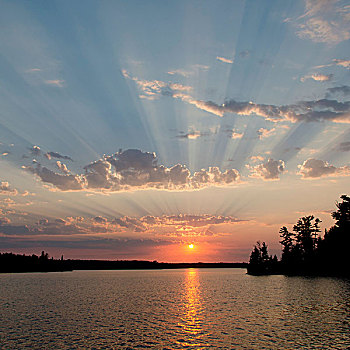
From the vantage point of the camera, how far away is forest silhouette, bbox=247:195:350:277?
130625mm

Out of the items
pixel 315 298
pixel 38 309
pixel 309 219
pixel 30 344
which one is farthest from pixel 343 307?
pixel 309 219

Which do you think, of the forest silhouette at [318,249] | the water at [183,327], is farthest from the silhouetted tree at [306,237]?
the water at [183,327]

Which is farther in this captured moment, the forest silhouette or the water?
the forest silhouette

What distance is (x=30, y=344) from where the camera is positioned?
38656 mm

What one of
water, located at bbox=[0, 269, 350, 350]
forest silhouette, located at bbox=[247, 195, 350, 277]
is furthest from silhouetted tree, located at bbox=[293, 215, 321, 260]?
water, located at bbox=[0, 269, 350, 350]

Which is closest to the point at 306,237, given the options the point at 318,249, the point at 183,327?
the point at 318,249

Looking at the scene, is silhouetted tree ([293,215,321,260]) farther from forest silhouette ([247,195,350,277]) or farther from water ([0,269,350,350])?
water ([0,269,350,350])

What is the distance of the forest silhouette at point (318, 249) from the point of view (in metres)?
131

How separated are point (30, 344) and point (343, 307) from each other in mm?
52386

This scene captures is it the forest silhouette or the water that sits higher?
the forest silhouette

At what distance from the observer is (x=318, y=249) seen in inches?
6344

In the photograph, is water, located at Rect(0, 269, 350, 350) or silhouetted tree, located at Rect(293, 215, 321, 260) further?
silhouetted tree, located at Rect(293, 215, 321, 260)

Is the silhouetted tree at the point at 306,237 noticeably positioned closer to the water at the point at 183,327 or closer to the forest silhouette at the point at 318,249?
the forest silhouette at the point at 318,249

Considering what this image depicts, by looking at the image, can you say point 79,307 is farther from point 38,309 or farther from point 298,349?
point 298,349
